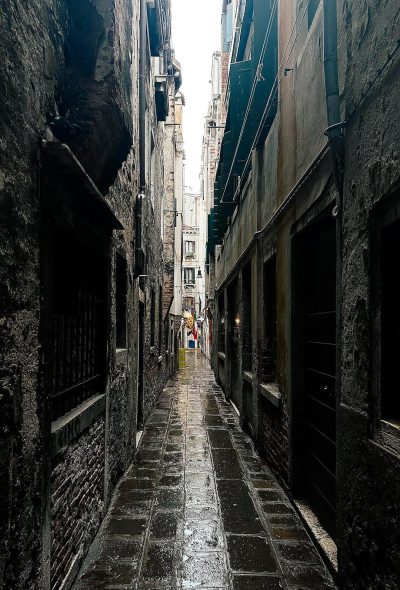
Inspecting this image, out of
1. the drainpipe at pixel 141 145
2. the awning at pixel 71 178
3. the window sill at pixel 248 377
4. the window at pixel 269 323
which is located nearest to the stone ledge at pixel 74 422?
the awning at pixel 71 178

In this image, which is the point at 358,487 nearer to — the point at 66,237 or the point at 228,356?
the point at 66,237

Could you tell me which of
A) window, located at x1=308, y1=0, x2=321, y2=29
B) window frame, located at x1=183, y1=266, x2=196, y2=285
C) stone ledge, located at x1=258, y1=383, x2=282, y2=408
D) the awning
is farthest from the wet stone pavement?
window frame, located at x1=183, y1=266, x2=196, y2=285

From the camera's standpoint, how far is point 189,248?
53.9 m

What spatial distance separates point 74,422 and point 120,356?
2.25m

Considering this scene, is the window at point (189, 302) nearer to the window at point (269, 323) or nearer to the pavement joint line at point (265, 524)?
the window at point (269, 323)

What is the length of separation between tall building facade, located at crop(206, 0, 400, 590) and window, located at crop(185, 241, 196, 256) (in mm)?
45704

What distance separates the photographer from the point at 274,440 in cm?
571

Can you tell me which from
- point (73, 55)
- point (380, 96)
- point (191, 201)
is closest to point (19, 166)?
point (73, 55)

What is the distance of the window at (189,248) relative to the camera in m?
53.5

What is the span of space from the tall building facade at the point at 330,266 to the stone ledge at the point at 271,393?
0.09 ft

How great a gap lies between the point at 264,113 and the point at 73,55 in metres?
4.44

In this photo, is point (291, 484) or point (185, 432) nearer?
point (291, 484)

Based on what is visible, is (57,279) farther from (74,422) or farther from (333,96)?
(333,96)

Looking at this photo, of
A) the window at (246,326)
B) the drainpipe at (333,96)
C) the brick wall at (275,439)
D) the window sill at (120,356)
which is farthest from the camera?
the window at (246,326)
